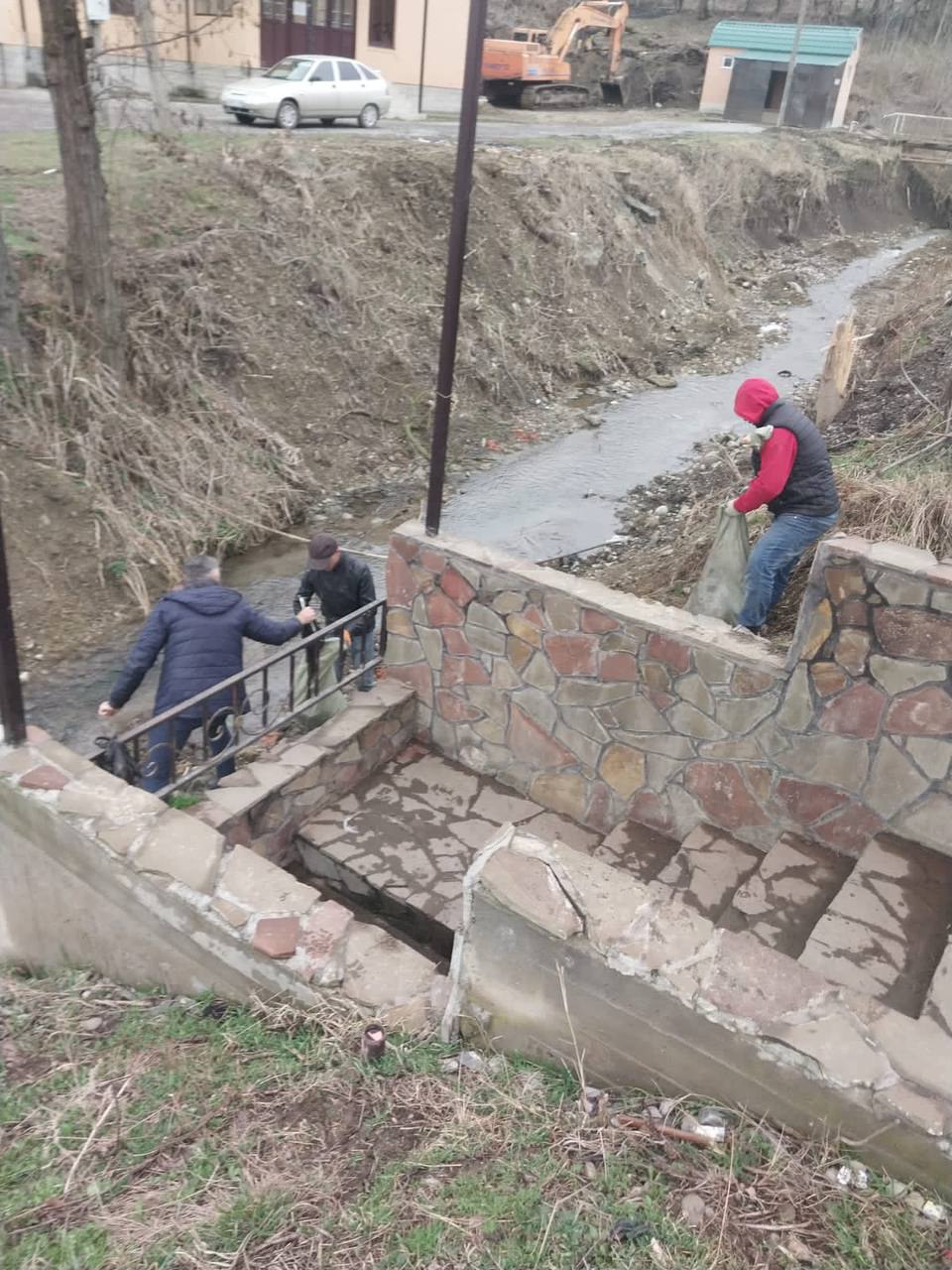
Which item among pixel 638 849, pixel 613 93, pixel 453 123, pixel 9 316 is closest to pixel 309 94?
pixel 453 123

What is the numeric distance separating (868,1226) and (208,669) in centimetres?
375

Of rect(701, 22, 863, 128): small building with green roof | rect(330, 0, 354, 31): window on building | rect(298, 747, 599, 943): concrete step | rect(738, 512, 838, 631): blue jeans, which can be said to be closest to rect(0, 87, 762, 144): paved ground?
rect(330, 0, 354, 31): window on building

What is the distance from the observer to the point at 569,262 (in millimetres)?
16250

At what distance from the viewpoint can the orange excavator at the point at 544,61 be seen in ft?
85.9

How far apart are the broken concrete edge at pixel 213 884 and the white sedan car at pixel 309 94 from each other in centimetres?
1532

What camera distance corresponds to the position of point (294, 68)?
56.6 ft

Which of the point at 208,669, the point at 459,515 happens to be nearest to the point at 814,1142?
the point at 208,669

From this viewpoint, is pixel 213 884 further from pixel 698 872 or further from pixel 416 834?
pixel 698 872

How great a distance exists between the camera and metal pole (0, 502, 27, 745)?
4047mm

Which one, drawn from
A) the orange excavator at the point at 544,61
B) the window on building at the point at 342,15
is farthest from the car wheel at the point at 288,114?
the orange excavator at the point at 544,61

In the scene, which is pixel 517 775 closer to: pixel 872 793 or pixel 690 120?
pixel 872 793

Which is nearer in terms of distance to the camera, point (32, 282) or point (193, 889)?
point (193, 889)

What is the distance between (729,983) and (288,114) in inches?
696

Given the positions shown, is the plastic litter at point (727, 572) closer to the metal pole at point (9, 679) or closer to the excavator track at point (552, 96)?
the metal pole at point (9, 679)
